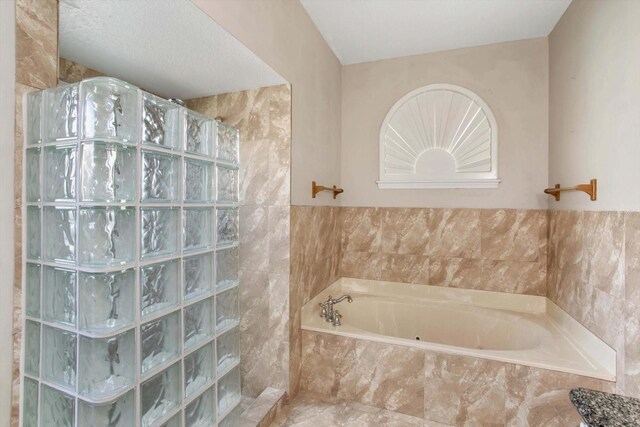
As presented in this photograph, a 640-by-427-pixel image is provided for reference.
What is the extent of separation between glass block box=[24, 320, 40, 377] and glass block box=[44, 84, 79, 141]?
0.56 m

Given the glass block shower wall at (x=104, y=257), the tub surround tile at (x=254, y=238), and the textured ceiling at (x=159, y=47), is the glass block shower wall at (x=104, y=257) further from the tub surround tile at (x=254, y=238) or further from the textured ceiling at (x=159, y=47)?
the tub surround tile at (x=254, y=238)

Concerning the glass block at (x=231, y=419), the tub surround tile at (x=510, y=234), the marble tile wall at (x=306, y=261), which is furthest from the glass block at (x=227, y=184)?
the tub surround tile at (x=510, y=234)

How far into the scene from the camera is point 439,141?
8.70ft

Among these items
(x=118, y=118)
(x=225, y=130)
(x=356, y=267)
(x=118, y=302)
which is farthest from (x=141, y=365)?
(x=356, y=267)

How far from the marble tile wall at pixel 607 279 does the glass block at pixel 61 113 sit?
2179 mm

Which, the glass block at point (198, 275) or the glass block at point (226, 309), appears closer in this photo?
the glass block at point (198, 275)

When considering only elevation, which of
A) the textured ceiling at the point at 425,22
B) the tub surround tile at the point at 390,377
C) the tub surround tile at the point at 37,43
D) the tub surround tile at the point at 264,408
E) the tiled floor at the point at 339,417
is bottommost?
the tiled floor at the point at 339,417

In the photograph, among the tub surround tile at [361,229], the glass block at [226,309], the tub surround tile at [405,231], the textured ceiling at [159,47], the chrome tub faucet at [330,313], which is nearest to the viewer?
the textured ceiling at [159,47]

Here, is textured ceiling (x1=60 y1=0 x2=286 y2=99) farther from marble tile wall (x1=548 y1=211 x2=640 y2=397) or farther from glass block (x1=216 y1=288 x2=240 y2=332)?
marble tile wall (x1=548 y1=211 x2=640 y2=397)

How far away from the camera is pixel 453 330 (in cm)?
247

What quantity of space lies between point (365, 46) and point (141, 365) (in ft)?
8.71

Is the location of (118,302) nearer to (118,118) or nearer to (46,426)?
(46,426)

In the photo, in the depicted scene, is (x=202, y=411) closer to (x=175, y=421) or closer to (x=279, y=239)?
(x=175, y=421)

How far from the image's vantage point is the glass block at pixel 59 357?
892 mm
